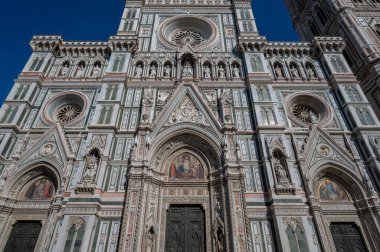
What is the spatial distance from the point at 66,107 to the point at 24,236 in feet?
22.3

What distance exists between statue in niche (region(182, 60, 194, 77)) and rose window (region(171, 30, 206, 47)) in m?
2.43

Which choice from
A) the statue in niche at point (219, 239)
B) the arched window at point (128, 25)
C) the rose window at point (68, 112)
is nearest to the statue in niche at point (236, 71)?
the arched window at point (128, 25)

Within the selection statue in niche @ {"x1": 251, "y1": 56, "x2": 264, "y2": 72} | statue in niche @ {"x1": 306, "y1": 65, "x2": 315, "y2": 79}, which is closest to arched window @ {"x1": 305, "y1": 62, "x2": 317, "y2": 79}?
statue in niche @ {"x1": 306, "y1": 65, "x2": 315, "y2": 79}

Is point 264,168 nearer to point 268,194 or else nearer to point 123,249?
point 268,194

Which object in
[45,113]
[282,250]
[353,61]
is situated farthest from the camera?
[353,61]

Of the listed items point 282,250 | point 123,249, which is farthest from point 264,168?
point 123,249

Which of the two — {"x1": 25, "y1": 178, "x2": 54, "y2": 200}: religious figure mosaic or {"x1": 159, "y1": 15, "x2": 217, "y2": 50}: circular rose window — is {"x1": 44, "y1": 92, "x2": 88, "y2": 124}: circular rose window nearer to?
{"x1": 25, "y1": 178, "x2": 54, "y2": 200}: religious figure mosaic

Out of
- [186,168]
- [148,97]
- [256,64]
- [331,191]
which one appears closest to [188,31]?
[256,64]

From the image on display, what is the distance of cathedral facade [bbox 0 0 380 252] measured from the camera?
1014 centimetres

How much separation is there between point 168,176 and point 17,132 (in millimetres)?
7680

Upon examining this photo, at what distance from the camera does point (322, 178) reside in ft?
39.9

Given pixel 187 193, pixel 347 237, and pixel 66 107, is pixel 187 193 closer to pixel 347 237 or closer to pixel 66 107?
pixel 347 237

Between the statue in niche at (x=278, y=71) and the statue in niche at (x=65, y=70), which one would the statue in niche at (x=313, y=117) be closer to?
the statue in niche at (x=278, y=71)

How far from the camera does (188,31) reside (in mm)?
19078
